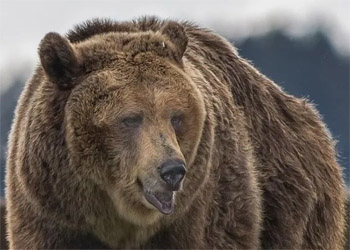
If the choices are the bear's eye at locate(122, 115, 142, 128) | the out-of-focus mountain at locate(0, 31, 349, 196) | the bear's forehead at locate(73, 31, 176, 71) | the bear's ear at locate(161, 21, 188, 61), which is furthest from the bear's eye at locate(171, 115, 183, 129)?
the out-of-focus mountain at locate(0, 31, 349, 196)

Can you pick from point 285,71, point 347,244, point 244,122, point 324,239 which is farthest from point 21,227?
point 285,71

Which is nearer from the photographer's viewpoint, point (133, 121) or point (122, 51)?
point (133, 121)

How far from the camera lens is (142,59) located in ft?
24.8

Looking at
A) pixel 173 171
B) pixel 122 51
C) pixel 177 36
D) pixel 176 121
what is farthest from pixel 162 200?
pixel 177 36

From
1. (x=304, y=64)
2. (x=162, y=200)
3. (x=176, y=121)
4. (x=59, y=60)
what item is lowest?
(x=304, y=64)

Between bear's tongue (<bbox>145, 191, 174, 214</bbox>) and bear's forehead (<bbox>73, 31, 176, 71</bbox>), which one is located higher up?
bear's forehead (<bbox>73, 31, 176, 71</bbox>)

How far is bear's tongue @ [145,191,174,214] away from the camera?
718 cm

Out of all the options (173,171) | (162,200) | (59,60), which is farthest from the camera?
(59,60)

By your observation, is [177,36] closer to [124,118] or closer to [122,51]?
[122,51]

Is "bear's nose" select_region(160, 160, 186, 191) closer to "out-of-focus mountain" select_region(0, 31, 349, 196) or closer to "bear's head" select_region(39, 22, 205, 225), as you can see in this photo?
"bear's head" select_region(39, 22, 205, 225)

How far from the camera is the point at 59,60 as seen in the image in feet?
24.4

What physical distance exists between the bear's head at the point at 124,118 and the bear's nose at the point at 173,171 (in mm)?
92

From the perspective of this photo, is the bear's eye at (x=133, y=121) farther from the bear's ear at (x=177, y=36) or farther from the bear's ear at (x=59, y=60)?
the bear's ear at (x=177, y=36)

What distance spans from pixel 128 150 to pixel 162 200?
1.13 ft
